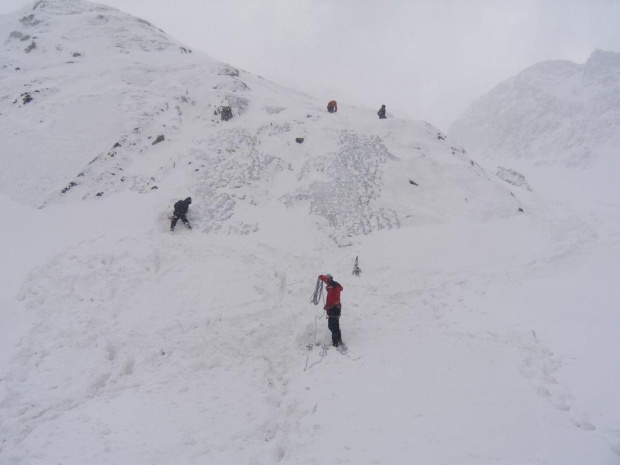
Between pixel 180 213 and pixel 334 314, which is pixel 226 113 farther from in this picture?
pixel 334 314

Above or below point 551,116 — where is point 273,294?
below

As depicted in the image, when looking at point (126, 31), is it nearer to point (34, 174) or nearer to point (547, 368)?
point (34, 174)

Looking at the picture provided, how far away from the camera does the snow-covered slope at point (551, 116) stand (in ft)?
215

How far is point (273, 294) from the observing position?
14406mm

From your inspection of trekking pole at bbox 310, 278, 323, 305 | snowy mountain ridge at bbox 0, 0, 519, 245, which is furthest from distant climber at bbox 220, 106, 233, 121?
trekking pole at bbox 310, 278, 323, 305

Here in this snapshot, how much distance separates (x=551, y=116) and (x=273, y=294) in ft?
278

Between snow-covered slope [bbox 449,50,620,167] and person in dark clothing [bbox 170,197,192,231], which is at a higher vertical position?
snow-covered slope [bbox 449,50,620,167]

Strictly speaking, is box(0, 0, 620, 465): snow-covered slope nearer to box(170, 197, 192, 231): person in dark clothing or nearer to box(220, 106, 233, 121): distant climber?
box(220, 106, 233, 121): distant climber

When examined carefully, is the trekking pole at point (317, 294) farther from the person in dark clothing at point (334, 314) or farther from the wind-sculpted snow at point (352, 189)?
the wind-sculpted snow at point (352, 189)

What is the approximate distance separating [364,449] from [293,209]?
14.1 m

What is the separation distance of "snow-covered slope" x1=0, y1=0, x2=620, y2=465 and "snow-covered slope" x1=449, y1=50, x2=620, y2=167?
50.0 meters

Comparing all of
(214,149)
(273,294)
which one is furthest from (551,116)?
(273,294)

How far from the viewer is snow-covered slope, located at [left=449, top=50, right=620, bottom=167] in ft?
215

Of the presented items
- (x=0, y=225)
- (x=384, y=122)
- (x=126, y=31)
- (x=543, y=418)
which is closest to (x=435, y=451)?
(x=543, y=418)
